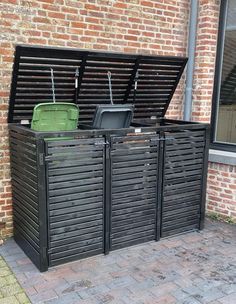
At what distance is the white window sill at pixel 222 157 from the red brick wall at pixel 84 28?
1439mm

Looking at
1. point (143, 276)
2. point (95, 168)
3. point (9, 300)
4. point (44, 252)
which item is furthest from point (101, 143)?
point (9, 300)

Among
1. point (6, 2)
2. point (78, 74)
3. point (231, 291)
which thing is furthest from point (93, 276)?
point (6, 2)

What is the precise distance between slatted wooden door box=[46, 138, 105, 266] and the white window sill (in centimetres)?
183

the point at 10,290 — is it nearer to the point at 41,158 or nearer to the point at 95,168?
the point at 41,158

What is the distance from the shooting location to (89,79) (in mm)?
3711

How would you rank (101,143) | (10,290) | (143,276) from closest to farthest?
(10,290) → (143,276) → (101,143)

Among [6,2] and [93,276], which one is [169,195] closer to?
[93,276]

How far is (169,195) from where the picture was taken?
3818mm

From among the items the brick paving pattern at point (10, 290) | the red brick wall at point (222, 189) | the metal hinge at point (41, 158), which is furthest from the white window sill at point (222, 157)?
the brick paving pattern at point (10, 290)

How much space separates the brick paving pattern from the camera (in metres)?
2.76

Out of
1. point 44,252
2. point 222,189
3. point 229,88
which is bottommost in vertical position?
point 44,252

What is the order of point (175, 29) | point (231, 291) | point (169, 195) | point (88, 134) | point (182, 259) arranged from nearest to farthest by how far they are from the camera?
point (231, 291), point (88, 134), point (182, 259), point (169, 195), point (175, 29)

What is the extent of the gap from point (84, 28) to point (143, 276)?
8.74ft

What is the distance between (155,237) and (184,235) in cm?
42
